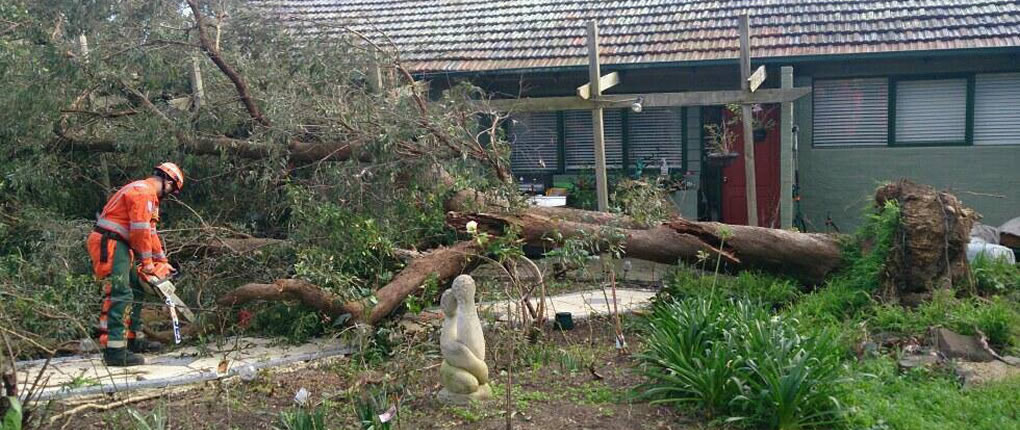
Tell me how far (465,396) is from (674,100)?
19.5ft

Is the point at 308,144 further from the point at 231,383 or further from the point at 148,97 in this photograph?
the point at 231,383

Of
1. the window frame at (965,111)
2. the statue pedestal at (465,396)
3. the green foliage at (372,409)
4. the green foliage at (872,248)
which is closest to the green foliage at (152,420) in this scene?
the green foliage at (372,409)

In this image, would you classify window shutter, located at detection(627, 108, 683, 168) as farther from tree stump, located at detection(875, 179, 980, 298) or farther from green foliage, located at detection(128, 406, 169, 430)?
green foliage, located at detection(128, 406, 169, 430)

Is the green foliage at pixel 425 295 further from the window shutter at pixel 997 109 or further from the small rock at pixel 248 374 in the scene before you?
the window shutter at pixel 997 109

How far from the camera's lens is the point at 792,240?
8.33m

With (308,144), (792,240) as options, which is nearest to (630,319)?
(792,240)

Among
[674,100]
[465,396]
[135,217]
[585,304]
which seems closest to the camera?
[465,396]

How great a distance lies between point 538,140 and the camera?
537 inches

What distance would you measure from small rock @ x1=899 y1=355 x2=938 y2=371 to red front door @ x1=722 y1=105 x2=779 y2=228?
5918 millimetres

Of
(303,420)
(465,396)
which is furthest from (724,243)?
(303,420)

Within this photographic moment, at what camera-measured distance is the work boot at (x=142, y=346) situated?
7207 millimetres

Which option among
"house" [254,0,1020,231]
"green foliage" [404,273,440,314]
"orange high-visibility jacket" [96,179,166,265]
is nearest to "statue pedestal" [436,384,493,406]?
"green foliage" [404,273,440,314]

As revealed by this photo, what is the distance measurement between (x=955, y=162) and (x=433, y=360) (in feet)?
27.3

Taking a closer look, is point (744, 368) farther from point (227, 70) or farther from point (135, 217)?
point (227, 70)
